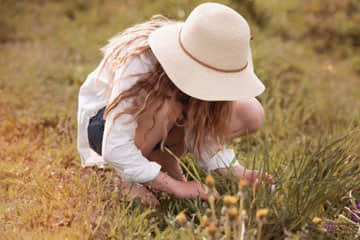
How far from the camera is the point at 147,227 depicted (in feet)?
6.03

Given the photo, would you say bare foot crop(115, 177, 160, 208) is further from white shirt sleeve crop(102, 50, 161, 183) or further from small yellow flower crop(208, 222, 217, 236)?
small yellow flower crop(208, 222, 217, 236)

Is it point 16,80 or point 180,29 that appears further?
point 16,80

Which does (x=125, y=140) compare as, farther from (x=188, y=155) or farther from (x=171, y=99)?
(x=188, y=155)

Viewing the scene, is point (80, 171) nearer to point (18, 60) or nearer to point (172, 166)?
point (172, 166)

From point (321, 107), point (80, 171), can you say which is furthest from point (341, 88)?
point (80, 171)

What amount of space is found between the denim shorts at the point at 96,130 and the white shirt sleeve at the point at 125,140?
172 millimetres

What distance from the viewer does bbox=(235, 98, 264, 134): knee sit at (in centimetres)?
212

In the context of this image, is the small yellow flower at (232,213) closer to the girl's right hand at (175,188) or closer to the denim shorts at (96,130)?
the girl's right hand at (175,188)

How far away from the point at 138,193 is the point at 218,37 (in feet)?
2.15

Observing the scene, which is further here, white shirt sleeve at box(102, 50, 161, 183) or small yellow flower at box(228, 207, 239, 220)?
white shirt sleeve at box(102, 50, 161, 183)

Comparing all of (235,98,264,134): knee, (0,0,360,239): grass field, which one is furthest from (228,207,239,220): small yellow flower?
(235,98,264,134): knee

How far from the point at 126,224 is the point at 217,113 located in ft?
1.69

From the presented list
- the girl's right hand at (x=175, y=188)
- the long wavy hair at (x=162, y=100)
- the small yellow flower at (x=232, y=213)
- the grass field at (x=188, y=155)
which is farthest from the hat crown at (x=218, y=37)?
the small yellow flower at (x=232, y=213)

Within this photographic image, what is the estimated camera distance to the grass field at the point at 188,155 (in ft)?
5.91
